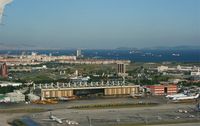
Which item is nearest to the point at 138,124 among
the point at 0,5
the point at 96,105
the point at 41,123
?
the point at 41,123

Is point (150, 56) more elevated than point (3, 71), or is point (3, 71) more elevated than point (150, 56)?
point (150, 56)

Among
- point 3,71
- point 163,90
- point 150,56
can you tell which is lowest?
point 163,90

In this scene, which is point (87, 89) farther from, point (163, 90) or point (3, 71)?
point (3, 71)

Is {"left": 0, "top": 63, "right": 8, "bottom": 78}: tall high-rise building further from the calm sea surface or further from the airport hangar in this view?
the calm sea surface

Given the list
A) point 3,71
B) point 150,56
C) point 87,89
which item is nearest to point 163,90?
point 87,89

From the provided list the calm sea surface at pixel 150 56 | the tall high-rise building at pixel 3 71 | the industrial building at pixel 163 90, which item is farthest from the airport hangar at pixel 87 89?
the calm sea surface at pixel 150 56

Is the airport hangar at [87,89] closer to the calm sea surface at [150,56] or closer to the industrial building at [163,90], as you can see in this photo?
the industrial building at [163,90]

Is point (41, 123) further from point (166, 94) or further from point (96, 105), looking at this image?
point (166, 94)

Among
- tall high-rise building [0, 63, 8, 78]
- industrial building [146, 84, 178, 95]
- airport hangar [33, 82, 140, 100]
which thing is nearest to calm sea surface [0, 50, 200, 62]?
tall high-rise building [0, 63, 8, 78]

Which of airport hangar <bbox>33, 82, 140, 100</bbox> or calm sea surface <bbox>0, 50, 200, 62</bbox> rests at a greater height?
calm sea surface <bbox>0, 50, 200, 62</bbox>
